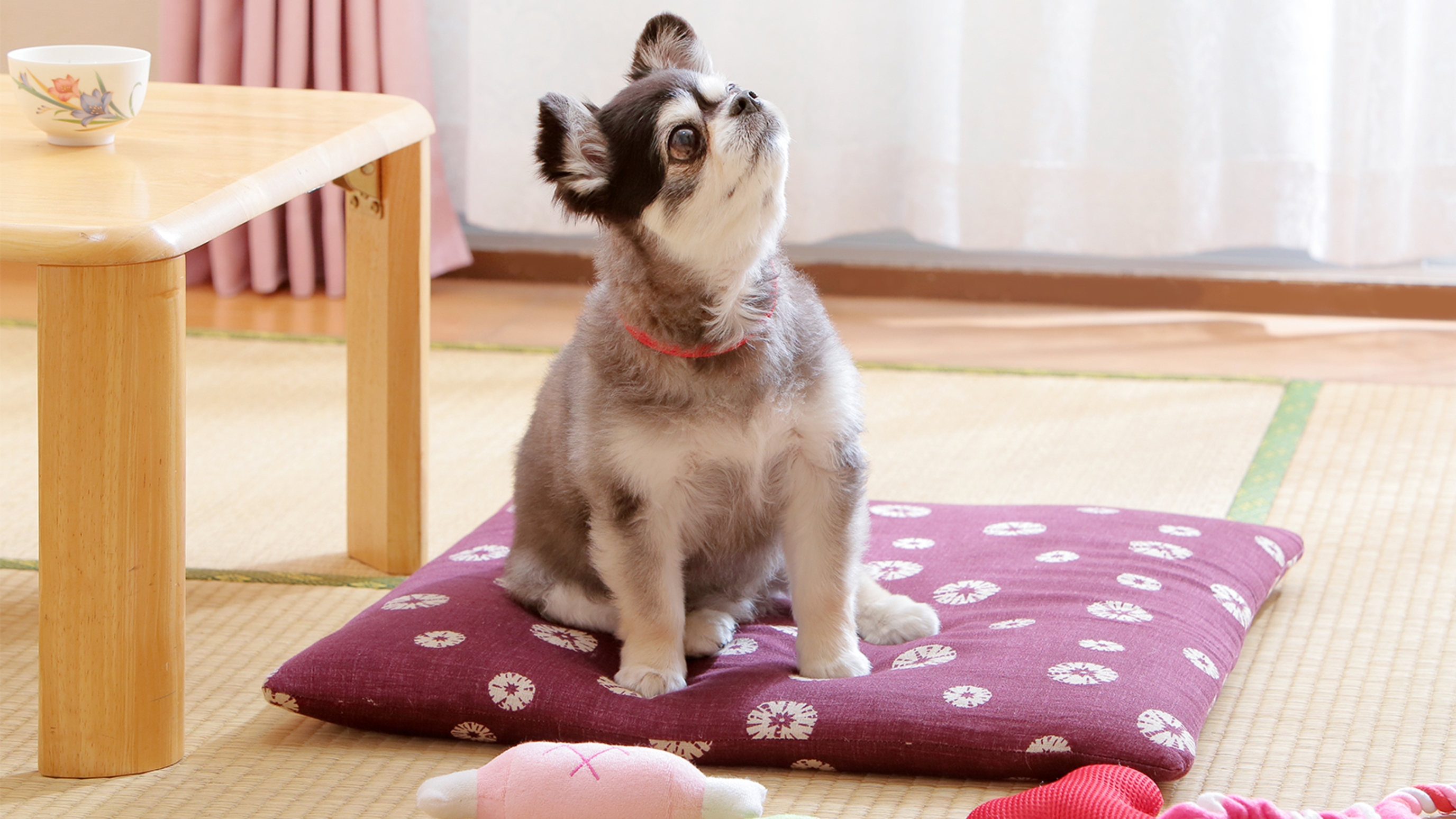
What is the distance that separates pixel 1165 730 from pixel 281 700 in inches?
35.1

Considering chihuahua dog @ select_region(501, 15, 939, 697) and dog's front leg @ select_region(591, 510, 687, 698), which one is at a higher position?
chihuahua dog @ select_region(501, 15, 939, 697)

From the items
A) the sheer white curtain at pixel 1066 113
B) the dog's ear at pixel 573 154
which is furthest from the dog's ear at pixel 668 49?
the sheer white curtain at pixel 1066 113

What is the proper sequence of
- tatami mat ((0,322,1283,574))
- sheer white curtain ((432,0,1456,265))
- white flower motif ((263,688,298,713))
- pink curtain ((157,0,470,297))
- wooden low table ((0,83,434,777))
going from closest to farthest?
wooden low table ((0,83,434,777)) < white flower motif ((263,688,298,713)) < tatami mat ((0,322,1283,574)) < sheer white curtain ((432,0,1456,265)) < pink curtain ((157,0,470,297))

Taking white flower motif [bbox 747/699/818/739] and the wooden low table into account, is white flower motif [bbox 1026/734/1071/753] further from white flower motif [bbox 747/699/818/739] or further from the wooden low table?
the wooden low table

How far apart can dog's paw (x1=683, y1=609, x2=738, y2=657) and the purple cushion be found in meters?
0.02

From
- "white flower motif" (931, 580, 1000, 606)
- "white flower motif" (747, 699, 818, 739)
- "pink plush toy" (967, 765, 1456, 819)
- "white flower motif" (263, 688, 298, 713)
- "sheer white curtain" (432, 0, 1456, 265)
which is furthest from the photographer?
"sheer white curtain" (432, 0, 1456, 265)

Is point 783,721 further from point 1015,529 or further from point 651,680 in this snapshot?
point 1015,529

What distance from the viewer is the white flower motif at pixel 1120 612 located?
5.86ft

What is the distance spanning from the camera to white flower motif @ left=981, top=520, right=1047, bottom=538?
6.95ft

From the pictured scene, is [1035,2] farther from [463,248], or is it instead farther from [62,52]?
[62,52]

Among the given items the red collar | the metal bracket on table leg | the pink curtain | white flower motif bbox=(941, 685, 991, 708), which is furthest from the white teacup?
the pink curtain

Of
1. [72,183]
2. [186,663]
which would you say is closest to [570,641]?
[186,663]

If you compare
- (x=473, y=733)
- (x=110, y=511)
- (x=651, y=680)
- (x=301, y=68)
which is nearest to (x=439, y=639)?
(x=473, y=733)

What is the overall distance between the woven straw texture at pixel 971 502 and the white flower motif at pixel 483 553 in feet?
0.48
